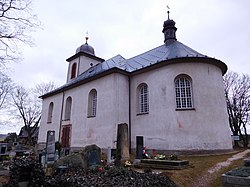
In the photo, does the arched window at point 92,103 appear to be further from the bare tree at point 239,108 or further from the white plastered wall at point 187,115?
the bare tree at point 239,108

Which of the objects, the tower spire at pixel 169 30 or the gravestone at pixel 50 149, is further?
the tower spire at pixel 169 30

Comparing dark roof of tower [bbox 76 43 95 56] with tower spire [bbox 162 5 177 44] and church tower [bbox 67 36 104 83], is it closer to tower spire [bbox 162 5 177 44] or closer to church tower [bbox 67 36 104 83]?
church tower [bbox 67 36 104 83]

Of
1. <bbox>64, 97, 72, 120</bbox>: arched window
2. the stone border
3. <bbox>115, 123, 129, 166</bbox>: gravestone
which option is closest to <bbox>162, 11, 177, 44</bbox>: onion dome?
<bbox>64, 97, 72, 120</bbox>: arched window

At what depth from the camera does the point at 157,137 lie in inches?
514

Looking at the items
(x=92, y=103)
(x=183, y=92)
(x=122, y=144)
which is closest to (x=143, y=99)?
(x=183, y=92)

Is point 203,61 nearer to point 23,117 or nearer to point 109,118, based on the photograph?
point 109,118

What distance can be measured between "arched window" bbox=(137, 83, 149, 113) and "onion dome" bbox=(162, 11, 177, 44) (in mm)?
6332

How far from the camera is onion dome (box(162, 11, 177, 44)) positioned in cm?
1883

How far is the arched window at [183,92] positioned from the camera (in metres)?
13.2

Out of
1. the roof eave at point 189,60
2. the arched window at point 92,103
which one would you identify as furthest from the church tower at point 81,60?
the roof eave at point 189,60

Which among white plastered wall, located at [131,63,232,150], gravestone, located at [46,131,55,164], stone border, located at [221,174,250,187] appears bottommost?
stone border, located at [221,174,250,187]

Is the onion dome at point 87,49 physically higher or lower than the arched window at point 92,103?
higher

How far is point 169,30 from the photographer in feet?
62.5

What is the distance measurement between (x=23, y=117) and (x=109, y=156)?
1076 inches
